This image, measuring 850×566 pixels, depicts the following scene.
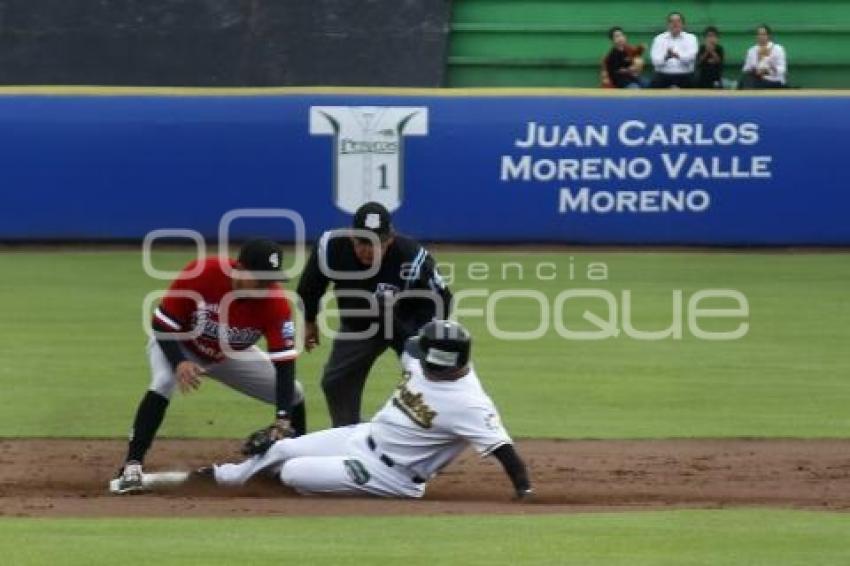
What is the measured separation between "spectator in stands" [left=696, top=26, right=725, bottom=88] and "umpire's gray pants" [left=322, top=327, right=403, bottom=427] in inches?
534

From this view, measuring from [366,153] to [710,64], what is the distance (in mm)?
5285

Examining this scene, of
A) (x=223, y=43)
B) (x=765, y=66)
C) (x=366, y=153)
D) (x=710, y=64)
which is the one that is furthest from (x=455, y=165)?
(x=223, y=43)

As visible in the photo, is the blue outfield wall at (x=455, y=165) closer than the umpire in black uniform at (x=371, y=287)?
No

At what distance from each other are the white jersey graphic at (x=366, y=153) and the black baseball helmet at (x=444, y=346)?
1201 cm

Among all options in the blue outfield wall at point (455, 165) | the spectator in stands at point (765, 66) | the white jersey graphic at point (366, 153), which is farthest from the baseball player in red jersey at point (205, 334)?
the spectator in stands at point (765, 66)

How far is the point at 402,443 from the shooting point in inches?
402

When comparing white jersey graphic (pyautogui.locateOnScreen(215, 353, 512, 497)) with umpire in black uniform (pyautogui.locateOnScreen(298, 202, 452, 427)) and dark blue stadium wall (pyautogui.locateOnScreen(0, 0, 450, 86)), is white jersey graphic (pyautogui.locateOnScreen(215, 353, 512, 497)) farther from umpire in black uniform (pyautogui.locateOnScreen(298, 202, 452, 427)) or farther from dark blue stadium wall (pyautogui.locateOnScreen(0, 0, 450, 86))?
dark blue stadium wall (pyautogui.locateOnScreen(0, 0, 450, 86))

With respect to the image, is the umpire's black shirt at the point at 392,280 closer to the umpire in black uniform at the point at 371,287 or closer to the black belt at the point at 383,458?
the umpire in black uniform at the point at 371,287

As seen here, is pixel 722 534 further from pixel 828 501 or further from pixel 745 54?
pixel 745 54

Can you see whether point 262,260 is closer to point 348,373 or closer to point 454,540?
point 348,373

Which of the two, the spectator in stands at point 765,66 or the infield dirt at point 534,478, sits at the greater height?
the spectator in stands at point 765,66

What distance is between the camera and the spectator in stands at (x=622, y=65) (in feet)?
81.0

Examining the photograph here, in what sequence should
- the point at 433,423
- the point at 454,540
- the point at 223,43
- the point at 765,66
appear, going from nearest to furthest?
the point at 454,540
the point at 433,423
the point at 765,66
the point at 223,43

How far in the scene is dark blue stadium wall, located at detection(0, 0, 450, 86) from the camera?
27031 millimetres
